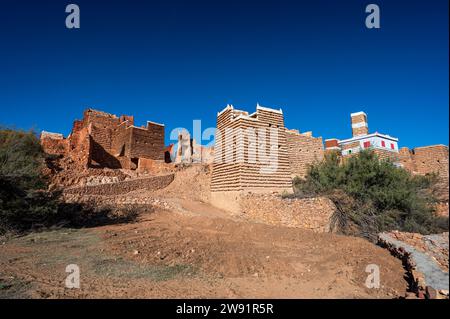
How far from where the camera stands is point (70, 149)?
17.2m

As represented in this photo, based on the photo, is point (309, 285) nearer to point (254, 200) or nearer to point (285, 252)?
point (285, 252)

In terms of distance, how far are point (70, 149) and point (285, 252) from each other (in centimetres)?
1706

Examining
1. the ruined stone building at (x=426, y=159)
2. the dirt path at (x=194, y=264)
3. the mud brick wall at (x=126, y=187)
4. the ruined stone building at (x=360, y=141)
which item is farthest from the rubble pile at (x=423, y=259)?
the ruined stone building at (x=426, y=159)

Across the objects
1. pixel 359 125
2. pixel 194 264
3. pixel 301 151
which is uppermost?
pixel 359 125

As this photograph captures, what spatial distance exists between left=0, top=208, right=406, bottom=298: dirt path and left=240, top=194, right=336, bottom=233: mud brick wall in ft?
2.78

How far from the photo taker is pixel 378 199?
27.9 ft

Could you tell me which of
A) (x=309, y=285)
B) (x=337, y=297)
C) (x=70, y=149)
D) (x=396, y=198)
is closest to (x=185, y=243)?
(x=309, y=285)

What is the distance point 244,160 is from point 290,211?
10.4 feet

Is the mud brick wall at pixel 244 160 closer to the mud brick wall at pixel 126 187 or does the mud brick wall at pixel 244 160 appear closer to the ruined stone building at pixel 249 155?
the ruined stone building at pixel 249 155

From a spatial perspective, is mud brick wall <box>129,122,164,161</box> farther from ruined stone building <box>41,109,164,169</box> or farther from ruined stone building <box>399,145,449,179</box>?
ruined stone building <box>399,145,449,179</box>

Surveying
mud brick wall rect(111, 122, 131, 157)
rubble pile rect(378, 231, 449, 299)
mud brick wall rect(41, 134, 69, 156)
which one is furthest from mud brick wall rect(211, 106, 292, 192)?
mud brick wall rect(41, 134, 69, 156)

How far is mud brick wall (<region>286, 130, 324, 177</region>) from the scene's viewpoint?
16.8m

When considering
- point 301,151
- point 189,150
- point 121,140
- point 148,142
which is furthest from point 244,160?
point 189,150

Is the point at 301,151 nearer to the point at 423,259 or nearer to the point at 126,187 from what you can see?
the point at 126,187
